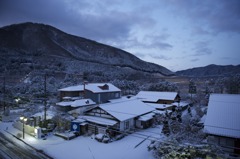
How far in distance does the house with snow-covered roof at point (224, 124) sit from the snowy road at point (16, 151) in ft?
49.6

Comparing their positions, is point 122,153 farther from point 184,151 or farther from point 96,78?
point 96,78

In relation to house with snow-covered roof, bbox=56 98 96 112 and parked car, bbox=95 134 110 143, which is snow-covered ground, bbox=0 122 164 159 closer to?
parked car, bbox=95 134 110 143

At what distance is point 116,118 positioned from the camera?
2053cm

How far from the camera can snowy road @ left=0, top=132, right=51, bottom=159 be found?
14.3 m

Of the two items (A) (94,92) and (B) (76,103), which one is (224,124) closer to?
(B) (76,103)

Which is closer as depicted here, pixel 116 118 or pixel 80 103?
pixel 116 118

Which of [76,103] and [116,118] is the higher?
[76,103]

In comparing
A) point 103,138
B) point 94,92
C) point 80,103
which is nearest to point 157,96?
point 94,92

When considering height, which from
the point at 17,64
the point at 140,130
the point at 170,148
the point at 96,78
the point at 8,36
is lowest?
the point at 140,130

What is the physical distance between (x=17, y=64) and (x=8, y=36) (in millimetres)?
89192

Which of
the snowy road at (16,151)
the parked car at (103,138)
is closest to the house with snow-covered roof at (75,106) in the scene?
the parked car at (103,138)

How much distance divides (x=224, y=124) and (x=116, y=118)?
39.6 feet

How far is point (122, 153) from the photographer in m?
15.1

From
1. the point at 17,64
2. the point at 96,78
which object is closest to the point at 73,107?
the point at 96,78
